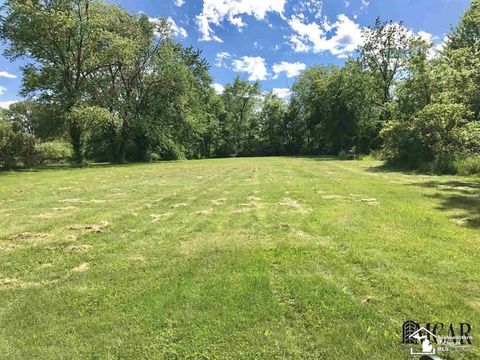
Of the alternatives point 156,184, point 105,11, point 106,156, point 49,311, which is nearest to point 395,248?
point 49,311

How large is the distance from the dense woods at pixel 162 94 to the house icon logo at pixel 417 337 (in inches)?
441

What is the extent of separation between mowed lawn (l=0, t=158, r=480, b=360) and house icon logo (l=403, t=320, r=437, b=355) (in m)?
0.08

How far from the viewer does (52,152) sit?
79.5 feet

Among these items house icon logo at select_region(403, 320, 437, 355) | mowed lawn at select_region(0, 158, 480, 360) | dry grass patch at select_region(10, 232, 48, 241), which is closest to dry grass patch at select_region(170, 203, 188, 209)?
mowed lawn at select_region(0, 158, 480, 360)

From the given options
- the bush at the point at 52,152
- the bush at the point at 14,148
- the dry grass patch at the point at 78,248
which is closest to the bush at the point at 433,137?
the dry grass patch at the point at 78,248

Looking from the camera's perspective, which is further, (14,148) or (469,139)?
(14,148)

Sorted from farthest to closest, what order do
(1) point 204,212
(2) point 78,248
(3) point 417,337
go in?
(1) point 204,212, (2) point 78,248, (3) point 417,337

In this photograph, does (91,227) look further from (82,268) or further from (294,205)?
(294,205)

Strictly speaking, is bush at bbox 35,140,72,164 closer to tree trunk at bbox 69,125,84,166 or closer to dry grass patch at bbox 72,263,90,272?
tree trunk at bbox 69,125,84,166

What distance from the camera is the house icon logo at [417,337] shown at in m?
2.97

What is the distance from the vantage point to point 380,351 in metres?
2.96

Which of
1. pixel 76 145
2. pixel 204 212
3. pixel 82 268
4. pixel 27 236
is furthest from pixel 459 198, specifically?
pixel 76 145

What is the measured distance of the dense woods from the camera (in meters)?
17.3

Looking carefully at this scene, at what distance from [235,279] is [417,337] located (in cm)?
199
